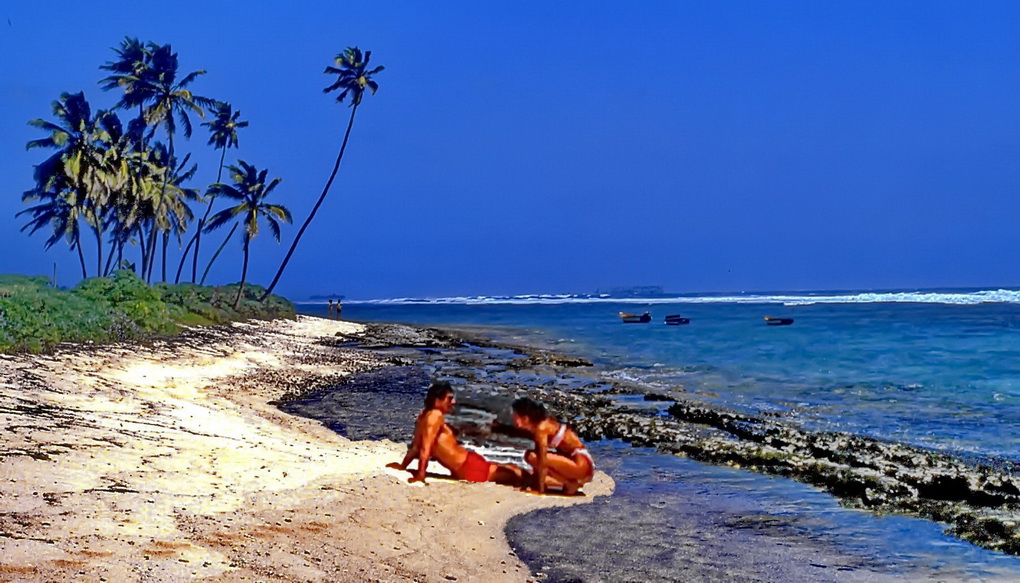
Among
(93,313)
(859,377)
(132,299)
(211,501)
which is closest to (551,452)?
(211,501)

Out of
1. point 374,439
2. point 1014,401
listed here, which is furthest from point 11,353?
point 1014,401

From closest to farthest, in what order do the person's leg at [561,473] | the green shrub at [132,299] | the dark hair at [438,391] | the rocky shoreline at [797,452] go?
the dark hair at [438,391]
the person's leg at [561,473]
the rocky shoreline at [797,452]
the green shrub at [132,299]

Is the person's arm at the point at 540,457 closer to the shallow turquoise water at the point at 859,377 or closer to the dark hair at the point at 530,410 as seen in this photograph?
the dark hair at the point at 530,410

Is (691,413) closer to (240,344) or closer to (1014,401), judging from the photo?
(1014,401)

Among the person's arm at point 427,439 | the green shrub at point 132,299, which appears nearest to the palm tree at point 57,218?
the green shrub at point 132,299

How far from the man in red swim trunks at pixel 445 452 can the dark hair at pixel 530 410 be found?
634 mm

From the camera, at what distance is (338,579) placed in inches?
203

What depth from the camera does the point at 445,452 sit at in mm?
7422

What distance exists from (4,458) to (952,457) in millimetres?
12740

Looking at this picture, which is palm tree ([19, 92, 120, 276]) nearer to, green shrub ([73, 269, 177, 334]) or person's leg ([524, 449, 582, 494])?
green shrub ([73, 269, 177, 334])

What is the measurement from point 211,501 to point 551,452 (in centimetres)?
320

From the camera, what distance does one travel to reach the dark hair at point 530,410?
663 centimetres

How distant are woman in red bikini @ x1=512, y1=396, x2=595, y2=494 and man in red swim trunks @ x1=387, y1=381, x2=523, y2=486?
33 cm

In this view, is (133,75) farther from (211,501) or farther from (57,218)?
(211,501)
